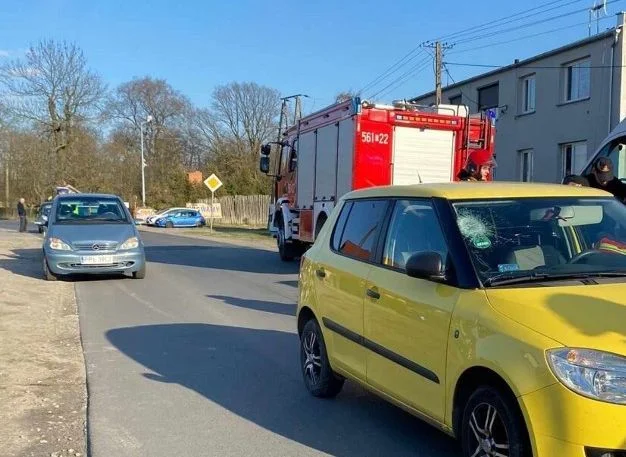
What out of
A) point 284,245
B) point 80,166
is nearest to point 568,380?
point 284,245

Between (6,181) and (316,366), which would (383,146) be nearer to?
(316,366)

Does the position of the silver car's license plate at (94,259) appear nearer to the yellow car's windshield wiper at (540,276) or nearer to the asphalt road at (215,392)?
the asphalt road at (215,392)

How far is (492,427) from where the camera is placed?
3.46 m

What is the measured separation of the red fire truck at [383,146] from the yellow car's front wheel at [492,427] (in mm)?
8994

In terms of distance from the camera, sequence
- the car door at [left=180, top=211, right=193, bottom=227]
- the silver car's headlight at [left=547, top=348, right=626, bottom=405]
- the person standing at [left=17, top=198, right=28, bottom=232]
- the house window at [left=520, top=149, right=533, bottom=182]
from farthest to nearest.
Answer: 1. the car door at [left=180, top=211, right=193, bottom=227]
2. the person standing at [left=17, top=198, right=28, bottom=232]
3. the house window at [left=520, top=149, right=533, bottom=182]
4. the silver car's headlight at [left=547, top=348, right=626, bottom=405]

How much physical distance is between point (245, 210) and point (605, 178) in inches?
1589

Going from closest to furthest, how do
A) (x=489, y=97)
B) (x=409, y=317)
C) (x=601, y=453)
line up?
(x=601, y=453), (x=409, y=317), (x=489, y=97)

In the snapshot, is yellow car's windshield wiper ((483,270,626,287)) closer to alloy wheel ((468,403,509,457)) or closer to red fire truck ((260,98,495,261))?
alloy wheel ((468,403,509,457))

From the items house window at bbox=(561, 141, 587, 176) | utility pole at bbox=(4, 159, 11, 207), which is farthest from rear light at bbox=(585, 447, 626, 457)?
utility pole at bbox=(4, 159, 11, 207)

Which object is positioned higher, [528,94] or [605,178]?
[528,94]

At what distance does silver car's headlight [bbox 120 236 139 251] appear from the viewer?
43.0 ft

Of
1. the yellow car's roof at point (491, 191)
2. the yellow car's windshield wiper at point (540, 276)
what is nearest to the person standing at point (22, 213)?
the yellow car's roof at point (491, 191)

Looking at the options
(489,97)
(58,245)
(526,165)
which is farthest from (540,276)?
(489,97)

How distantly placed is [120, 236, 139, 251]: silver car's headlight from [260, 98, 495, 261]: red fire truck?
12.2 ft
